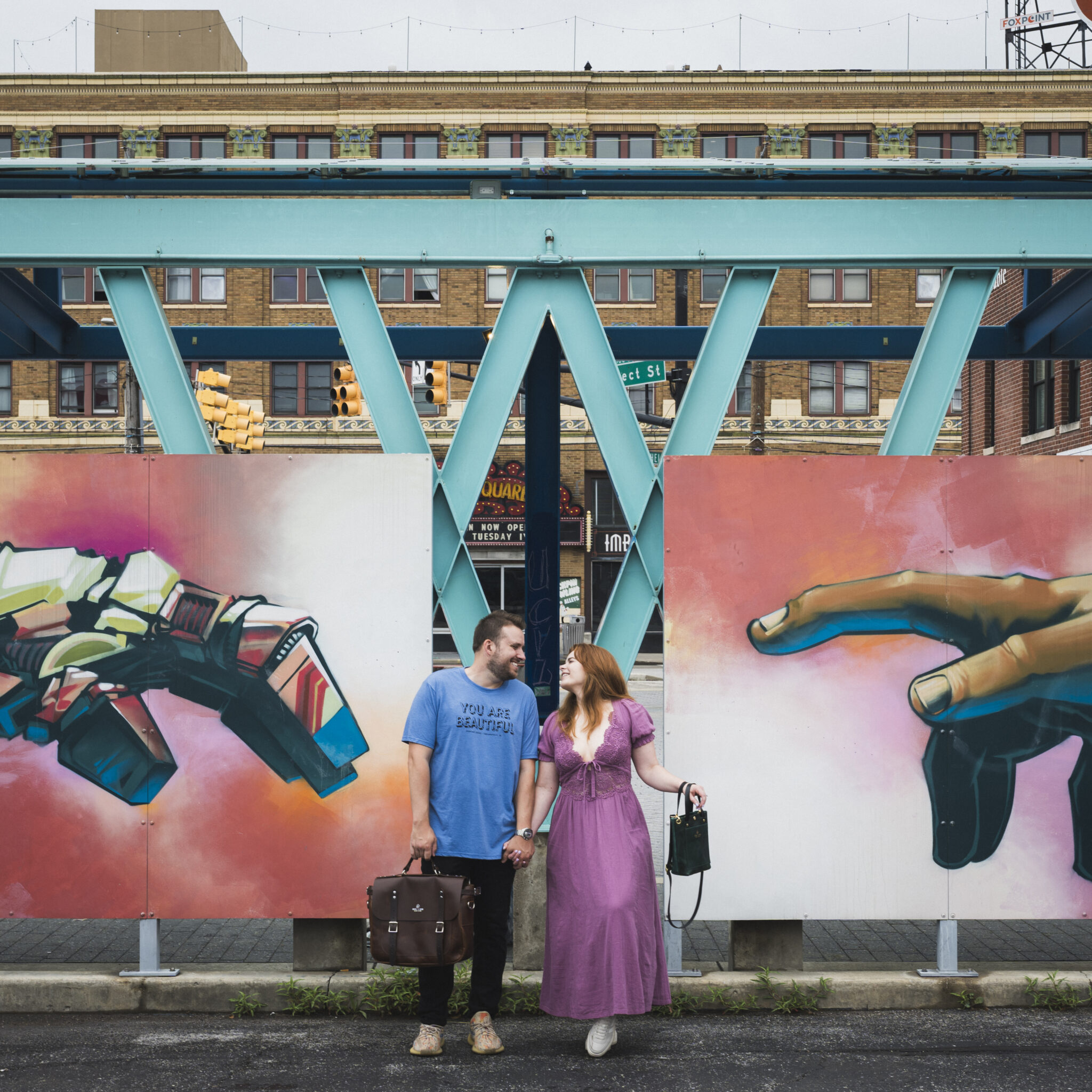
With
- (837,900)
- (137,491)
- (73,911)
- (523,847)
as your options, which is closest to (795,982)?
(837,900)

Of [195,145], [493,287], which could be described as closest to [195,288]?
[195,145]

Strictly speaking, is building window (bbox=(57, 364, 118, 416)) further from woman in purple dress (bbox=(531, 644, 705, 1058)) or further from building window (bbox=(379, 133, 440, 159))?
woman in purple dress (bbox=(531, 644, 705, 1058))

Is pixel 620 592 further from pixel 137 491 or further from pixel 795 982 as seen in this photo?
pixel 137 491

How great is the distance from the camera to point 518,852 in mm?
4641

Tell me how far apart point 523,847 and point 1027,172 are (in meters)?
4.14

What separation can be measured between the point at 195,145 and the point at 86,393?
8.23m

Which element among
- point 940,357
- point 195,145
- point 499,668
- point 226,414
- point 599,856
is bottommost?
point 599,856

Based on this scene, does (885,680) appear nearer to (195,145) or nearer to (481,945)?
(481,945)

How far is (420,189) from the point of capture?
6.08 metres

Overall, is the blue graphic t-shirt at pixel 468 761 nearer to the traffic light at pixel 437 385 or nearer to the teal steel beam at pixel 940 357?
the teal steel beam at pixel 940 357

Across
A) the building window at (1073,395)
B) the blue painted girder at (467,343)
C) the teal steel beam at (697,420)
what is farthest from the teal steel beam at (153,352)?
the building window at (1073,395)

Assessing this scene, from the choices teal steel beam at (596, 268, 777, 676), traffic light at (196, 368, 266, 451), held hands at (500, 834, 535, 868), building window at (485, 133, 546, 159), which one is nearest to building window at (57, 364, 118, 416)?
traffic light at (196, 368, 266, 451)

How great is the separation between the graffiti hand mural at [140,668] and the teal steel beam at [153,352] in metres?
0.68

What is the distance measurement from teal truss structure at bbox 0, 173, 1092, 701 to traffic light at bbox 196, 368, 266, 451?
15.1m
